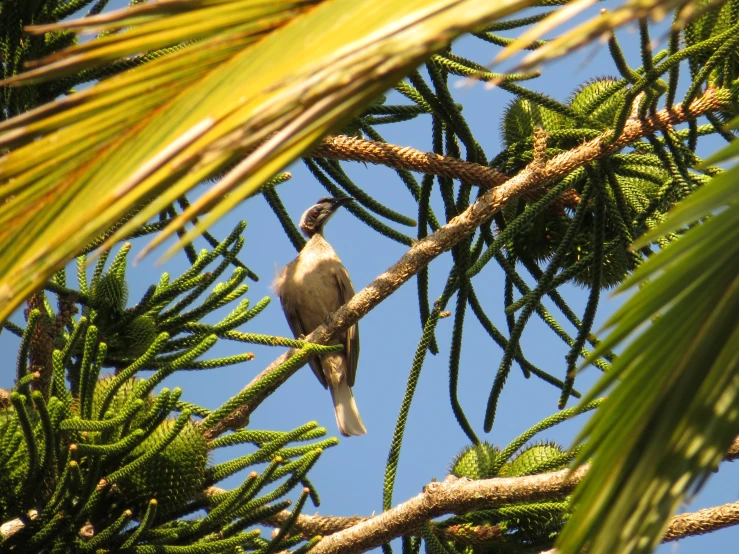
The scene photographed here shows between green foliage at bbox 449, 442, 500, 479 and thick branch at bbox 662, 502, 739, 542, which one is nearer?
thick branch at bbox 662, 502, 739, 542

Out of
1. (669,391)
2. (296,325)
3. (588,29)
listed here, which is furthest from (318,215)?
(588,29)

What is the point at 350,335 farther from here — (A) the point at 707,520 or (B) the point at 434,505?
(A) the point at 707,520

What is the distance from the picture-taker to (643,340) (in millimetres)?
1256

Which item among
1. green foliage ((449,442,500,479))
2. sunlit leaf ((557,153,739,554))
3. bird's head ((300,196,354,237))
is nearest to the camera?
sunlit leaf ((557,153,739,554))

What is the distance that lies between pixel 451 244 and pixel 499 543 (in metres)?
1.15

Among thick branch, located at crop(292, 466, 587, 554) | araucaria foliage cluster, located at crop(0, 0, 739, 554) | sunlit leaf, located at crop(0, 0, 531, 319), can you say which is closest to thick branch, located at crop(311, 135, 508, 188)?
araucaria foliage cluster, located at crop(0, 0, 739, 554)

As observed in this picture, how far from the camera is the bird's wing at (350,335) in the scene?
288 inches

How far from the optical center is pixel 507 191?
10.6ft

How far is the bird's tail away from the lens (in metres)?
7.24

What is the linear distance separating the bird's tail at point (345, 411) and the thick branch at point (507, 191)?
4029 millimetres

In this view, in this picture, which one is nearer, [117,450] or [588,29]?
[588,29]

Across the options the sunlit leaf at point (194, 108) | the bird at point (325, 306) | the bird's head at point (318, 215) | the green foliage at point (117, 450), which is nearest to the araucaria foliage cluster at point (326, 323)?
the green foliage at point (117, 450)

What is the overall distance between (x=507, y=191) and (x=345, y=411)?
447 centimetres

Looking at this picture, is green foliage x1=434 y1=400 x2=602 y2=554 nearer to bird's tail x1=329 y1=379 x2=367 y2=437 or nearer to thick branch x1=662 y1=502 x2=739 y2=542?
thick branch x1=662 y1=502 x2=739 y2=542
